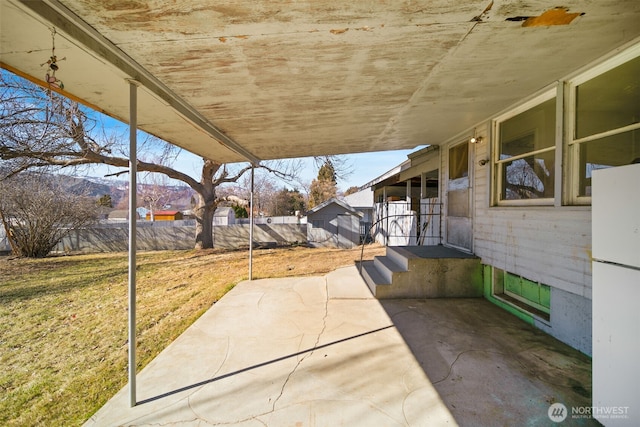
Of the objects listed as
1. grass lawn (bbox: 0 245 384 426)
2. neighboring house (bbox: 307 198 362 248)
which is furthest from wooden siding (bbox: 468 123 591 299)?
neighboring house (bbox: 307 198 362 248)

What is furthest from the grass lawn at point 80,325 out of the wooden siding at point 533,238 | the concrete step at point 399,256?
the wooden siding at point 533,238

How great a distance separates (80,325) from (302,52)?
6310 mm

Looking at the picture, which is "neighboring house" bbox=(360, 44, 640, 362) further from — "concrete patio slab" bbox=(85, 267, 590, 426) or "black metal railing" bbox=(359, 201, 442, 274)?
"black metal railing" bbox=(359, 201, 442, 274)

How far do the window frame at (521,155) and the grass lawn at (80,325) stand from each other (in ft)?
15.2

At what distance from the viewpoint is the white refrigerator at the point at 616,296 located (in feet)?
5.06

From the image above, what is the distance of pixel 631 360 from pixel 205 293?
6685mm

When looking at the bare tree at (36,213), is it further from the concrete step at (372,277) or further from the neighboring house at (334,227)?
the concrete step at (372,277)

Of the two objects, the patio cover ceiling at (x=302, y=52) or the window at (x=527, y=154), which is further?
the window at (x=527, y=154)

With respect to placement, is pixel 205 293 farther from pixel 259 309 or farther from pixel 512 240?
pixel 512 240

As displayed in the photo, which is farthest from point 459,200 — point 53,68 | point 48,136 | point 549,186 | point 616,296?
point 48,136

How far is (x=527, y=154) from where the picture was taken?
3561mm

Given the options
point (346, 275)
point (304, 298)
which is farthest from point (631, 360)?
point (346, 275)

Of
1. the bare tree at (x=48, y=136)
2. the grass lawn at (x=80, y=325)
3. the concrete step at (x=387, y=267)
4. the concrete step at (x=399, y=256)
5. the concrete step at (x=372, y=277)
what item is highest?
the bare tree at (x=48, y=136)

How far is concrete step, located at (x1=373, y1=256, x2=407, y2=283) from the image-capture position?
4449 mm
